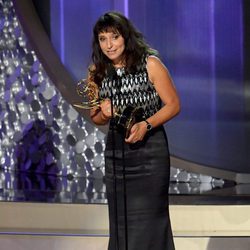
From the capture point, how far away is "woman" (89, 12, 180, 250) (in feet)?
6.39

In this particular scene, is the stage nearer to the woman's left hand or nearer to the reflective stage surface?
the reflective stage surface

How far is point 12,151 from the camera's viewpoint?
16.4 ft

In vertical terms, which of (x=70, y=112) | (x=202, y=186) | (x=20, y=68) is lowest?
(x=202, y=186)

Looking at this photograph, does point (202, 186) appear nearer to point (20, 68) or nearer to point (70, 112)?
point (70, 112)

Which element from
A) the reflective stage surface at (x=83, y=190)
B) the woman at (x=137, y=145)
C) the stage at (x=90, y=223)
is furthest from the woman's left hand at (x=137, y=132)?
the reflective stage surface at (x=83, y=190)

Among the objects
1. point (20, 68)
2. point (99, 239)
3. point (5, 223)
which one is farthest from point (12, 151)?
point (99, 239)

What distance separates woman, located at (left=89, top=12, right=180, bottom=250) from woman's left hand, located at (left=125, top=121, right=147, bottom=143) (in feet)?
0.04

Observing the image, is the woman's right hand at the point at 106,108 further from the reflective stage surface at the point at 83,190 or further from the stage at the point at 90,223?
the reflective stage surface at the point at 83,190

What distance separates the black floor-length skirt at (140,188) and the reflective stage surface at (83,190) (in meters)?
1.20

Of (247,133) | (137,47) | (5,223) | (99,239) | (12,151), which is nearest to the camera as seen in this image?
(137,47)

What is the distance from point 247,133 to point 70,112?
1.21 meters

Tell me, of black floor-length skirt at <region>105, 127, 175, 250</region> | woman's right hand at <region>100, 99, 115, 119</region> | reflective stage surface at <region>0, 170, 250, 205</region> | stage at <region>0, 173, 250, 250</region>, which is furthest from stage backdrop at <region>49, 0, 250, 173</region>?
woman's right hand at <region>100, 99, 115, 119</region>

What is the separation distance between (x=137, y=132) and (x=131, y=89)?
0.44ft

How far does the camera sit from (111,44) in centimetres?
192
